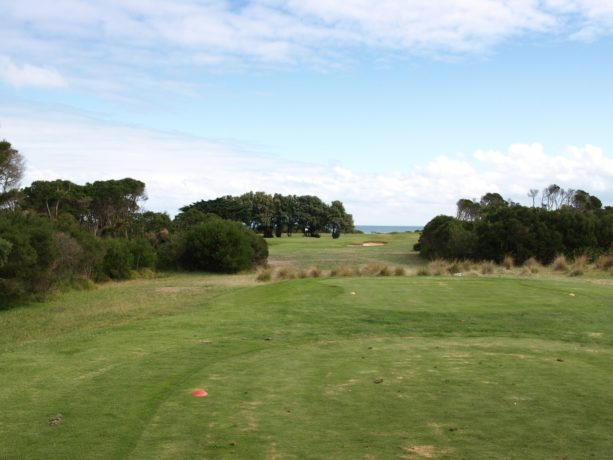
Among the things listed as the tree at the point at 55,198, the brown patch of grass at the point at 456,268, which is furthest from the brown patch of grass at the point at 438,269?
the tree at the point at 55,198

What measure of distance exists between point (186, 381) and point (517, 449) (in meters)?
4.43

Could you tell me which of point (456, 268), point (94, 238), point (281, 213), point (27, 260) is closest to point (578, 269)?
point (456, 268)

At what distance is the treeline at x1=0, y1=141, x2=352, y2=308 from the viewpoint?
22.5 m

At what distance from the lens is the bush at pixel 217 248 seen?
1554 inches

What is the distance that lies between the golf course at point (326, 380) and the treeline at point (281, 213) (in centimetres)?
6757

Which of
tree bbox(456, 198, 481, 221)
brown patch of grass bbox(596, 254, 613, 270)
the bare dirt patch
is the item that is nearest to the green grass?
tree bbox(456, 198, 481, 221)

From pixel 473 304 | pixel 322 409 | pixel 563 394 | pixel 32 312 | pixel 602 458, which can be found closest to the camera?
pixel 602 458

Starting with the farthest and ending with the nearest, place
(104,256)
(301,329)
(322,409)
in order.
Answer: (104,256) < (301,329) < (322,409)

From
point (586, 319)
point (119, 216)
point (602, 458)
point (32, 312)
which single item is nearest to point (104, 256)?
point (32, 312)

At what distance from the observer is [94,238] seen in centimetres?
3091

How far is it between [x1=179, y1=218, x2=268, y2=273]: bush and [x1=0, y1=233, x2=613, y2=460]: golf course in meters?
22.2

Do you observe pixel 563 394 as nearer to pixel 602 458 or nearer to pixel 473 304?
pixel 602 458

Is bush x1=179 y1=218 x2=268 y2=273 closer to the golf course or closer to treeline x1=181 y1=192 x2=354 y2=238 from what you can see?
the golf course

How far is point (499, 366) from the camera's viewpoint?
9211 mm
